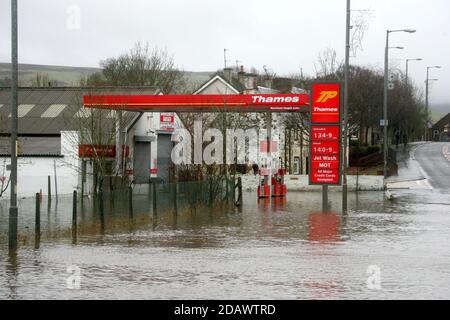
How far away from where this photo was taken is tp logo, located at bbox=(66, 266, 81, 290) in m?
12.7

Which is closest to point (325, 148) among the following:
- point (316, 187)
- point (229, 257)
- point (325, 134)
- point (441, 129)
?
point (325, 134)

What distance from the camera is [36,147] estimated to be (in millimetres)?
46438

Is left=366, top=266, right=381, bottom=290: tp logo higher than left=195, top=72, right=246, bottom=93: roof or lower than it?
lower

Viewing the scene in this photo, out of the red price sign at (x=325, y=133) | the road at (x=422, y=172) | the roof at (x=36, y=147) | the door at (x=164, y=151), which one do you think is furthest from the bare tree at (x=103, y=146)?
the road at (x=422, y=172)

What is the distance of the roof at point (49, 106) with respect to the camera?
4928 cm

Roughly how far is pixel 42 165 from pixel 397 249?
29600mm

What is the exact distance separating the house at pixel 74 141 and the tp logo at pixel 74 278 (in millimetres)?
20906

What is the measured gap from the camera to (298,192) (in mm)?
51406

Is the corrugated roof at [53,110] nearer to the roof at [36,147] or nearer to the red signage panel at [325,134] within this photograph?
the roof at [36,147]

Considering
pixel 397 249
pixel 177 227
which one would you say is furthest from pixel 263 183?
pixel 397 249

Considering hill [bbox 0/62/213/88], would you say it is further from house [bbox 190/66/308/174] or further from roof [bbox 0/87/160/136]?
roof [bbox 0/87/160/136]

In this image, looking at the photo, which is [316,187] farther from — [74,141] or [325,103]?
[325,103]

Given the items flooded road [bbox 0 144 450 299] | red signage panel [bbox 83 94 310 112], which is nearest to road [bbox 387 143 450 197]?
red signage panel [bbox 83 94 310 112]

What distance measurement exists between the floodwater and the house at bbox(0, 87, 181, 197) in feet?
29.2
